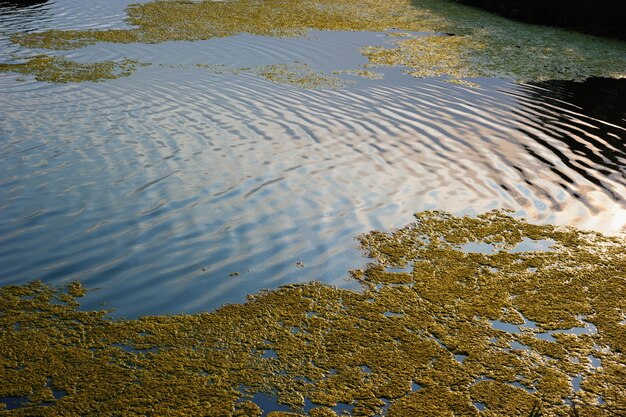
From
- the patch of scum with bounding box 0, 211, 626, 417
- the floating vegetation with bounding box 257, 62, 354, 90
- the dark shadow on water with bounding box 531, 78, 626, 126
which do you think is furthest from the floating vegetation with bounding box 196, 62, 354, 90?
the patch of scum with bounding box 0, 211, 626, 417

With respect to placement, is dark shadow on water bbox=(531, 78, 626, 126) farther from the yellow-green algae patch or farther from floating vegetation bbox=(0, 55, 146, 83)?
floating vegetation bbox=(0, 55, 146, 83)

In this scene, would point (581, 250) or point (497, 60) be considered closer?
point (581, 250)

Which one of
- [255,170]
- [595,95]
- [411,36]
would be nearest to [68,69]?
[255,170]

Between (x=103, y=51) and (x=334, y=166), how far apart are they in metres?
6.68

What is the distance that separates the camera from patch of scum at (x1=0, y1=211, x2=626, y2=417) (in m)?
3.42

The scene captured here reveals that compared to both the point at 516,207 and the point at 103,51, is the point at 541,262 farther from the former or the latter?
the point at 103,51

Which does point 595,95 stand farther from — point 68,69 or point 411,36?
point 68,69

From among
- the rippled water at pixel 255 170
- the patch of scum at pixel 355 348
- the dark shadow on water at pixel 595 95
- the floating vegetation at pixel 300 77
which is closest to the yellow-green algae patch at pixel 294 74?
the floating vegetation at pixel 300 77

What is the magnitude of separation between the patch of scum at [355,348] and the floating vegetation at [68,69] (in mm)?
6216

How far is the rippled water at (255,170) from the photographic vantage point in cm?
486

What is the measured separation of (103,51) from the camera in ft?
38.0

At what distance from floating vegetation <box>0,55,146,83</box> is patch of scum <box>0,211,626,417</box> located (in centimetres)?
622

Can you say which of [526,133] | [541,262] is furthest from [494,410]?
[526,133]

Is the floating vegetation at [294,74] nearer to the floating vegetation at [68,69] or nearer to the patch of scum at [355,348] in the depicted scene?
the floating vegetation at [68,69]
